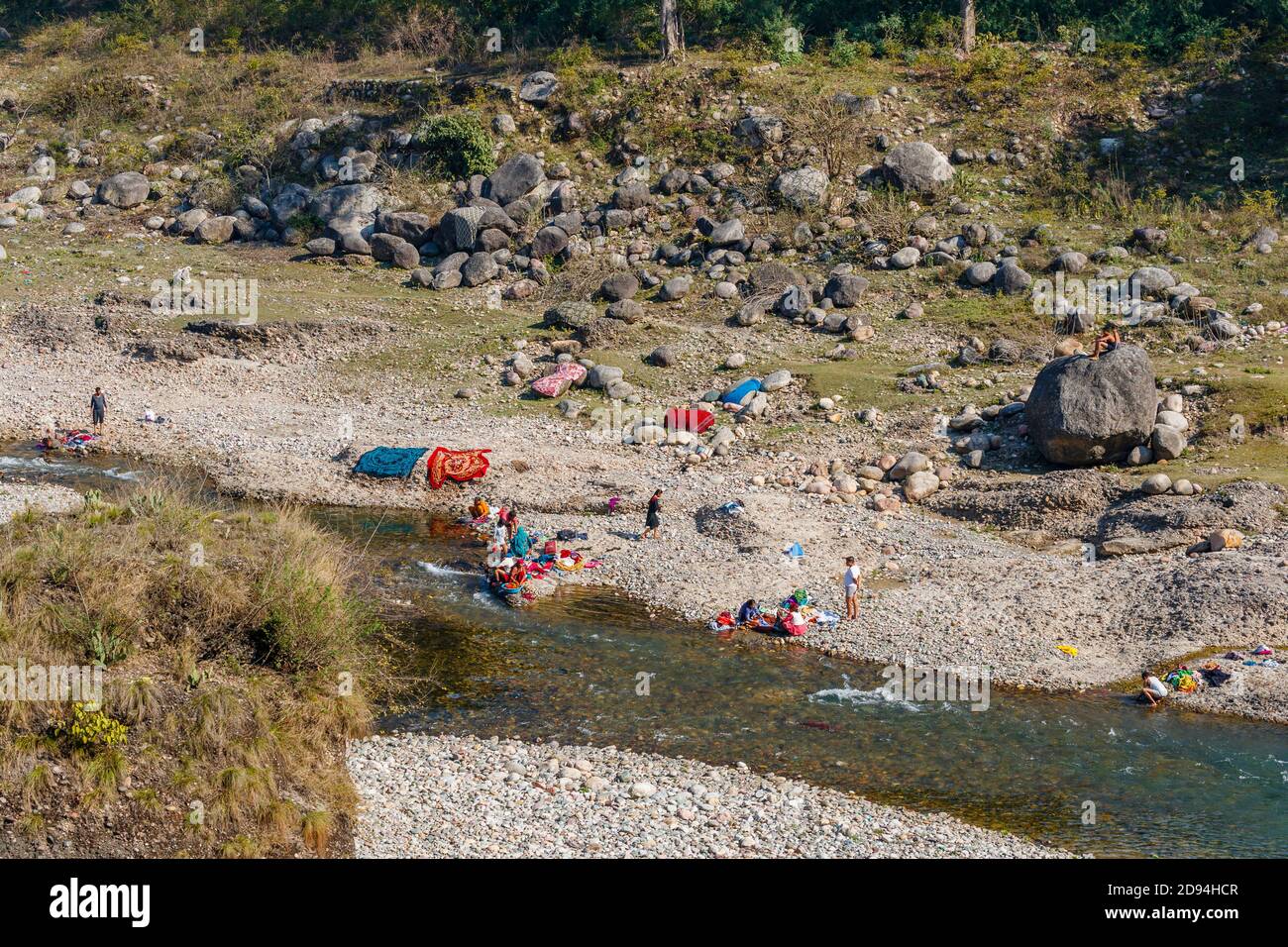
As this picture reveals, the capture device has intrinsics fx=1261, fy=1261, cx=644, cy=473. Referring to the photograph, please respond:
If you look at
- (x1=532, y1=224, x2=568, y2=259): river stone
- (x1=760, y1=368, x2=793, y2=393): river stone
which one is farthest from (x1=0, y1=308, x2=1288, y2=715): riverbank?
(x1=532, y1=224, x2=568, y2=259): river stone

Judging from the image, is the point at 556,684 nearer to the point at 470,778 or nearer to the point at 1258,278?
the point at 470,778

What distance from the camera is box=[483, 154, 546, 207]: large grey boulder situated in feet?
135

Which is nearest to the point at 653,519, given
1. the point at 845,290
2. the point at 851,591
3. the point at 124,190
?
the point at 851,591

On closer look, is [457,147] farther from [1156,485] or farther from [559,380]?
[1156,485]

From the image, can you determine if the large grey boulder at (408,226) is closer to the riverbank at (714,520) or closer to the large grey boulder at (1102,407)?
Answer: the riverbank at (714,520)

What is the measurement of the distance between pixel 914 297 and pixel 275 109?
25720 millimetres

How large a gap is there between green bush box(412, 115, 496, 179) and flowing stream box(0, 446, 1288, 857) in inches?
906

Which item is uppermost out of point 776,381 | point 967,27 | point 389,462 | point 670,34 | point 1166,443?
point 967,27

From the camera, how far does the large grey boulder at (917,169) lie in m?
38.8

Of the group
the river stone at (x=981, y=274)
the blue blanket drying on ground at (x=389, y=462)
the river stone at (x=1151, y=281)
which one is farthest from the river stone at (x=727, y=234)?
the blue blanket drying on ground at (x=389, y=462)

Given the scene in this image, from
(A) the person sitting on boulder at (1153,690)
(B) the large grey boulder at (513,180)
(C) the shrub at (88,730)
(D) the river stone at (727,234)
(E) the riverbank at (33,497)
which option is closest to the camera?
(C) the shrub at (88,730)

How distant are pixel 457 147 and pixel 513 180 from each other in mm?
2865

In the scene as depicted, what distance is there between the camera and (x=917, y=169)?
3888 cm

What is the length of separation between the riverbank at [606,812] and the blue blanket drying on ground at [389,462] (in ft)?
36.3
